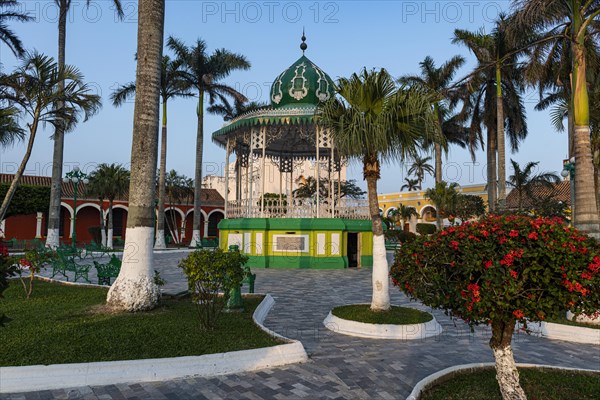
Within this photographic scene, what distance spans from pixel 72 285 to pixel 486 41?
2251 centimetres

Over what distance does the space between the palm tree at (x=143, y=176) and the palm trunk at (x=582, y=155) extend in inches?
347

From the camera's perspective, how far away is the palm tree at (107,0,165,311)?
299 inches

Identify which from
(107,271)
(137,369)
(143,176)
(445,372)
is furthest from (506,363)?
(107,271)

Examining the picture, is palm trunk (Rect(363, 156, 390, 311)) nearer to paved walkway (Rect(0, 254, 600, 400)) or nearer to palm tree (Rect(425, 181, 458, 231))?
paved walkway (Rect(0, 254, 600, 400))

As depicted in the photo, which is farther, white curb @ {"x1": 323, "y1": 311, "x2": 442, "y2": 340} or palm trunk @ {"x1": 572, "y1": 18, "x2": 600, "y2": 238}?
palm trunk @ {"x1": 572, "y1": 18, "x2": 600, "y2": 238}

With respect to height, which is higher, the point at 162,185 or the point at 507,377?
the point at 162,185

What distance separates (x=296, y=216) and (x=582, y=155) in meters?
11.5

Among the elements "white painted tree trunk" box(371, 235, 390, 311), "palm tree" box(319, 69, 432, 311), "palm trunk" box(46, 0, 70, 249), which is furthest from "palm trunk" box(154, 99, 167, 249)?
"white painted tree trunk" box(371, 235, 390, 311)

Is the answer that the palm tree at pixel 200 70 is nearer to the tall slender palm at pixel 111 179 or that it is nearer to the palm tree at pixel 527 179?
the tall slender palm at pixel 111 179

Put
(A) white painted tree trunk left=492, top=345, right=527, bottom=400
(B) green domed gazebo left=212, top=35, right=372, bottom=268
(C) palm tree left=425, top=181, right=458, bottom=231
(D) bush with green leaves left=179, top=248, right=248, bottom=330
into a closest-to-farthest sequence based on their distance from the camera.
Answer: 1. (A) white painted tree trunk left=492, top=345, right=527, bottom=400
2. (D) bush with green leaves left=179, top=248, right=248, bottom=330
3. (B) green domed gazebo left=212, top=35, right=372, bottom=268
4. (C) palm tree left=425, top=181, right=458, bottom=231

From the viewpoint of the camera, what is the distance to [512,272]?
3861mm

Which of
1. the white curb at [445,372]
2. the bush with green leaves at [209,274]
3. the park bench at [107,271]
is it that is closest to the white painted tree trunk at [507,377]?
the white curb at [445,372]

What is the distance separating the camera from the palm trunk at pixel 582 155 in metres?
→ 8.62

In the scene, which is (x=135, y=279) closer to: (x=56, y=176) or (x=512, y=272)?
(x=512, y=272)
